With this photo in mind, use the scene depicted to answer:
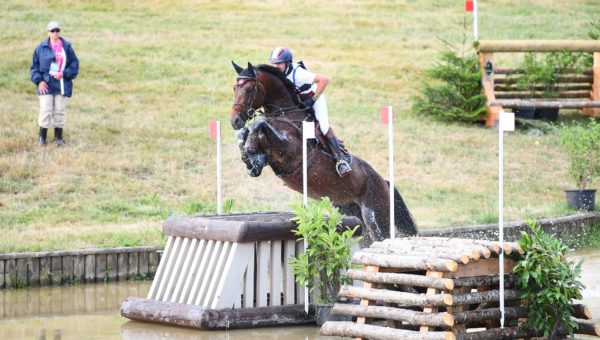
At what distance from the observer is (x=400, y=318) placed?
8.99m

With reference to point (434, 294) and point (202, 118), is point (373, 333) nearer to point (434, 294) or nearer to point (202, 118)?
point (434, 294)

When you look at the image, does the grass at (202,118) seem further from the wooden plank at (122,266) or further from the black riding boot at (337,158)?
the black riding boot at (337,158)

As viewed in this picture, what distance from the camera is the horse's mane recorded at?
11.7m

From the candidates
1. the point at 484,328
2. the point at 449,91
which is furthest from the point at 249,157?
the point at 449,91

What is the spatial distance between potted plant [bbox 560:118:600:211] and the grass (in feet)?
1.28

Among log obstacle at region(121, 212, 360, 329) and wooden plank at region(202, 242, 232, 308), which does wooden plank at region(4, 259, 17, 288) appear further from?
wooden plank at region(202, 242, 232, 308)

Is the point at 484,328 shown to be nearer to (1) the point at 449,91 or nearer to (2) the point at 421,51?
(1) the point at 449,91

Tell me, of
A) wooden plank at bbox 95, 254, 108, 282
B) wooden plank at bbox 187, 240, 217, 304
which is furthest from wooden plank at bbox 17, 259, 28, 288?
wooden plank at bbox 187, 240, 217, 304

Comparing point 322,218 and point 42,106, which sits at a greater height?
point 42,106

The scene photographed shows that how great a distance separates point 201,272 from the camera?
1068cm

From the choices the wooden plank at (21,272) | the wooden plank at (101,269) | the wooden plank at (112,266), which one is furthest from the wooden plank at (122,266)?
the wooden plank at (21,272)

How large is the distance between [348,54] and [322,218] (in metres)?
16.6

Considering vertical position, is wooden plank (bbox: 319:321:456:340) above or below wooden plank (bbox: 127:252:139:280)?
below

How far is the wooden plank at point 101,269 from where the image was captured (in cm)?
1308
